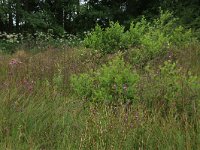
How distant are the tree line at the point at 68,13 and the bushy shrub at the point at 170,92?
1369 centimetres

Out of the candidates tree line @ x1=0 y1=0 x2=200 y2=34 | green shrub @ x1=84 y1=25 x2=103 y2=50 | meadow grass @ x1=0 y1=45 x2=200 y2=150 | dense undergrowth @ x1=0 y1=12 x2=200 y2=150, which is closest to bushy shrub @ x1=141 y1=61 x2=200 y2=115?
dense undergrowth @ x1=0 y1=12 x2=200 y2=150

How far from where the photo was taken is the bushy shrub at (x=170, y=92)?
4.35 meters

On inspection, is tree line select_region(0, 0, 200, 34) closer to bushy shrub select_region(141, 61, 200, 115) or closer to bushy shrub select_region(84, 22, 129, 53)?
bushy shrub select_region(84, 22, 129, 53)

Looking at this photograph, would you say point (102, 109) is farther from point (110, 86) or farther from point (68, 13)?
point (68, 13)

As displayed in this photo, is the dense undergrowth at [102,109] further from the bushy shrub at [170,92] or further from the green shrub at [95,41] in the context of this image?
the green shrub at [95,41]

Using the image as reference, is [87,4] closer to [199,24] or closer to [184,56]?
[199,24]

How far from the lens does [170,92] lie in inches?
185

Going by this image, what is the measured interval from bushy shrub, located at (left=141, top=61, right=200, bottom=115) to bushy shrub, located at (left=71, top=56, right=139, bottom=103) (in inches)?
6.7

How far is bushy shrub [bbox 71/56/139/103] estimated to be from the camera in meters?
4.85

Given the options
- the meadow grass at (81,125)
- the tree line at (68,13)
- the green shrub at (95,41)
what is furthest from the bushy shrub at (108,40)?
the tree line at (68,13)

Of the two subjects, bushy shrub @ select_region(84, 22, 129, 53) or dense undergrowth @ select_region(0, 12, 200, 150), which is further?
bushy shrub @ select_region(84, 22, 129, 53)

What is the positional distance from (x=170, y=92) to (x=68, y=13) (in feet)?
62.6

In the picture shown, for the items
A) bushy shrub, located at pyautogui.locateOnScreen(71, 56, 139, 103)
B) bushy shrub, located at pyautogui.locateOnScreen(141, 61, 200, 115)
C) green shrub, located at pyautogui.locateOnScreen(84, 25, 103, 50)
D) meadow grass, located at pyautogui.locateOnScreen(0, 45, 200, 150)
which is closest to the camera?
meadow grass, located at pyautogui.locateOnScreen(0, 45, 200, 150)

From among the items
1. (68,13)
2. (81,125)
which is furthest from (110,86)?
(68,13)
